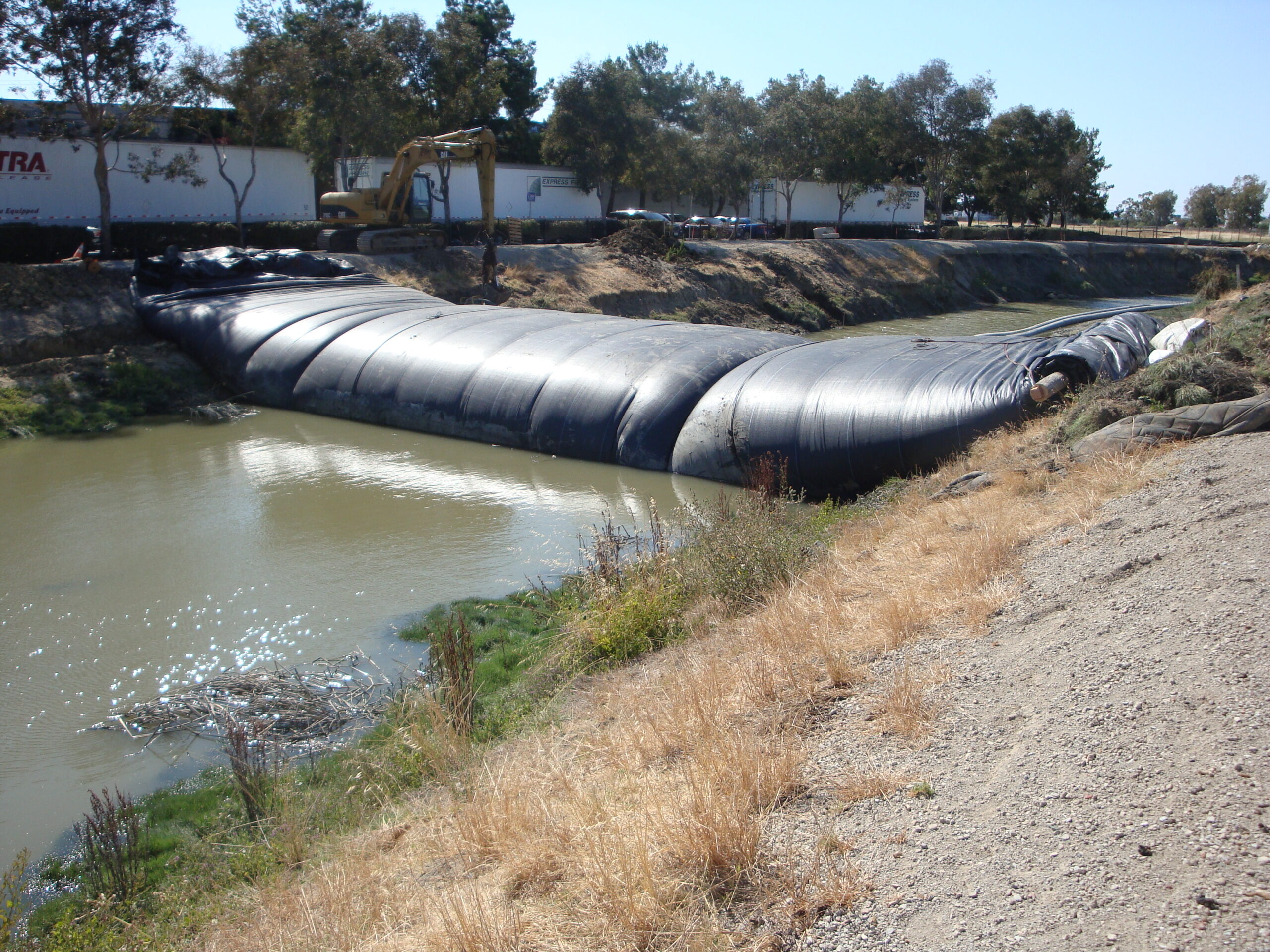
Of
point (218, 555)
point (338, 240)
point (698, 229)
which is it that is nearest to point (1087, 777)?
point (218, 555)

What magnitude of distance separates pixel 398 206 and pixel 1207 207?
72000mm

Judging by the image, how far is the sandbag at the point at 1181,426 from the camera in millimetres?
8445

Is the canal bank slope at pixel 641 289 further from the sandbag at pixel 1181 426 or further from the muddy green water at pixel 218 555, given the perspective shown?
the sandbag at pixel 1181 426

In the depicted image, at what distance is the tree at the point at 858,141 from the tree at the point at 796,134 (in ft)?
1.06

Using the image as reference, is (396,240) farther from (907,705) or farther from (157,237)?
(907,705)

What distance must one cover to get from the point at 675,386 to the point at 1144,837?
1109cm

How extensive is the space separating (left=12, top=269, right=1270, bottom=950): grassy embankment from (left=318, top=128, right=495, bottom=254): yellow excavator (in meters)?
21.6

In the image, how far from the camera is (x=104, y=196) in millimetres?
24016

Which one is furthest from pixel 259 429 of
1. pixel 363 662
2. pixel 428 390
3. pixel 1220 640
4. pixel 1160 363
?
pixel 1220 640

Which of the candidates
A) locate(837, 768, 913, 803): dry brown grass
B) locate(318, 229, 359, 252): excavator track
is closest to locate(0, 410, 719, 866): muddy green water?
locate(837, 768, 913, 803): dry brown grass

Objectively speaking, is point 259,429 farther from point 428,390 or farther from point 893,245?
point 893,245

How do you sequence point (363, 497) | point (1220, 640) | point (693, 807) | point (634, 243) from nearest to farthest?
point (693, 807), point (1220, 640), point (363, 497), point (634, 243)

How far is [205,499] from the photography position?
42.9 ft

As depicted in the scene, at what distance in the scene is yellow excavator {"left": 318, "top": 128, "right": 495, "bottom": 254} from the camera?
90.9ft
